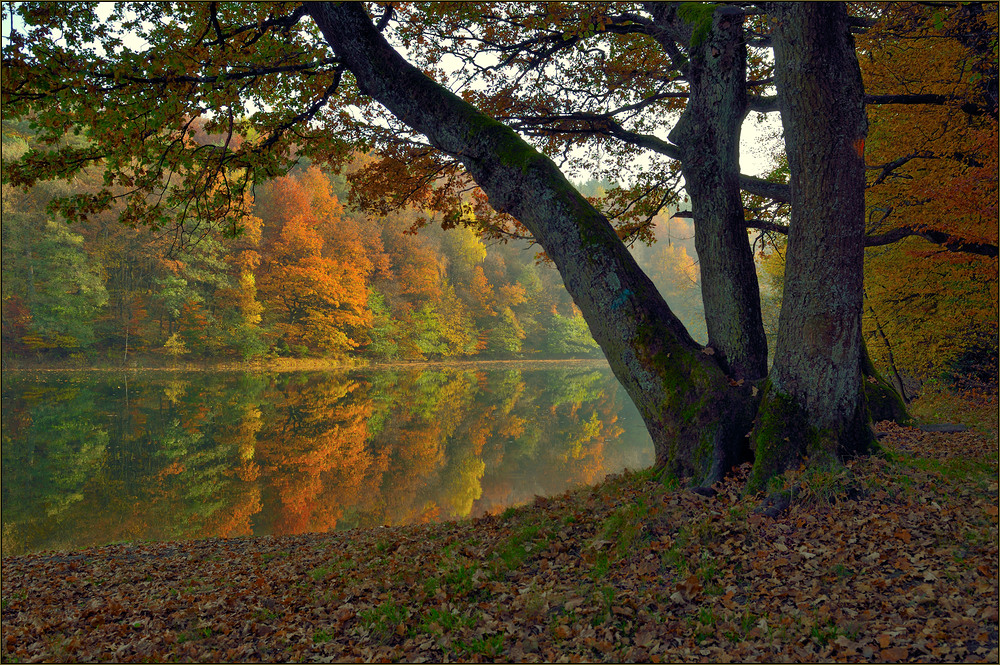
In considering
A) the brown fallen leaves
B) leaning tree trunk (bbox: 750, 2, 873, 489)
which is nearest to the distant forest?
leaning tree trunk (bbox: 750, 2, 873, 489)

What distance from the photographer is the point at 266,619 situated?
4.30m

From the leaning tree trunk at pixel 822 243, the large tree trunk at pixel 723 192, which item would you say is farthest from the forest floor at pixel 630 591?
the large tree trunk at pixel 723 192

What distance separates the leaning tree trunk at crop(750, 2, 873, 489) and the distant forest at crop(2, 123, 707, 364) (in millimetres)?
14158

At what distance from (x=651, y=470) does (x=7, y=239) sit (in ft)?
96.4

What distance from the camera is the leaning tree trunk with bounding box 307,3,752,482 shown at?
530 centimetres

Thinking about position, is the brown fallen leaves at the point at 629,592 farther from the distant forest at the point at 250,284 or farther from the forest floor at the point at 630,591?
the distant forest at the point at 250,284

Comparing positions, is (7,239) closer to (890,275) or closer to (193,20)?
(193,20)

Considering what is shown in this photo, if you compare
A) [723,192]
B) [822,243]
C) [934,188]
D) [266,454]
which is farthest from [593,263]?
[266,454]

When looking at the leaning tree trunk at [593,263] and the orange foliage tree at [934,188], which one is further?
the orange foliage tree at [934,188]

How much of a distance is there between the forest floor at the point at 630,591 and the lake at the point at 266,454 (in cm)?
→ 393

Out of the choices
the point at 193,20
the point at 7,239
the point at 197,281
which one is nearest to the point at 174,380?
the point at 197,281

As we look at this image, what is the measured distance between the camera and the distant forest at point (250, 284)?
980 inches

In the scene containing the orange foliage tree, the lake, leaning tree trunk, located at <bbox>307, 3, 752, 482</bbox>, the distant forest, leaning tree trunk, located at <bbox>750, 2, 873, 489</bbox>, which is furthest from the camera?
the distant forest

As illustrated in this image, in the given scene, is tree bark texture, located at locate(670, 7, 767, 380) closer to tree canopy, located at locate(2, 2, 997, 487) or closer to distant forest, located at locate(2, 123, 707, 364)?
tree canopy, located at locate(2, 2, 997, 487)
